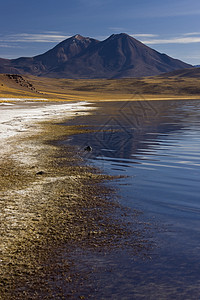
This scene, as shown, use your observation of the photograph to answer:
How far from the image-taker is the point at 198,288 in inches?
207

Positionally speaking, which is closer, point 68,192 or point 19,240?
point 19,240

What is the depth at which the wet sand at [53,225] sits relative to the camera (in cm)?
541

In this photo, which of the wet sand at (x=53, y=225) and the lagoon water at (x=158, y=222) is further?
the wet sand at (x=53, y=225)

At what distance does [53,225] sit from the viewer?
755 centimetres

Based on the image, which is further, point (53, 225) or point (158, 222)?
point (158, 222)

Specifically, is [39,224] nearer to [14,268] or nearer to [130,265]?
[14,268]

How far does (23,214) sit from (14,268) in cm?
249

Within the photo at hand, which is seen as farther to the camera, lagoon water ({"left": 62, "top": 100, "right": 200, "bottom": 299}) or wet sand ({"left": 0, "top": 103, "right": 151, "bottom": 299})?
wet sand ({"left": 0, "top": 103, "right": 151, "bottom": 299})

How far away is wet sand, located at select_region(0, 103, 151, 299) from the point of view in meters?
5.41

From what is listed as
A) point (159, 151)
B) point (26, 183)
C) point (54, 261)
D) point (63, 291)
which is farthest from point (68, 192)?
point (159, 151)

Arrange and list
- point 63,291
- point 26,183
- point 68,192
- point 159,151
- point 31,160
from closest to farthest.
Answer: point 63,291
point 68,192
point 26,183
point 31,160
point 159,151

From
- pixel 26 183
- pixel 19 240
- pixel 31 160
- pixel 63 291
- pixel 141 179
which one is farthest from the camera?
pixel 31 160

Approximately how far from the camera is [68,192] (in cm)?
1002

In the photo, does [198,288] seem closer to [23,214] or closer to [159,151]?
[23,214]
